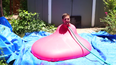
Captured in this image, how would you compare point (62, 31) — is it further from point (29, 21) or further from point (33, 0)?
point (33, 0)

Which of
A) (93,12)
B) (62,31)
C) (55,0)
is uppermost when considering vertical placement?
(55,0)

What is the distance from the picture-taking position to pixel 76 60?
266 centimetres

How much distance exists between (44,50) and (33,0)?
221 inches

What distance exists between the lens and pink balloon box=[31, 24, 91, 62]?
2.64 metres

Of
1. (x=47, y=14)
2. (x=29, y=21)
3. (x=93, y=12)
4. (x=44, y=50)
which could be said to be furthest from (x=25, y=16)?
(x=93, y=12)

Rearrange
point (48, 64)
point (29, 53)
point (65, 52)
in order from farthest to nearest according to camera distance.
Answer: point (29, 53) → point (65, 52) → point (48, 64)

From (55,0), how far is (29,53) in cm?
504

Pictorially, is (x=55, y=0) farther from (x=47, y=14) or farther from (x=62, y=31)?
(x=62, y=31)

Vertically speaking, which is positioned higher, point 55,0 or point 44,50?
point 55,0

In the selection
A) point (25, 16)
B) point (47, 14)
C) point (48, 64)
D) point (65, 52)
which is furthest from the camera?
point (47, 14)

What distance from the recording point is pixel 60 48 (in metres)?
2.72

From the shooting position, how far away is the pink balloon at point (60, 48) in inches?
104

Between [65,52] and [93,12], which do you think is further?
[93,12]

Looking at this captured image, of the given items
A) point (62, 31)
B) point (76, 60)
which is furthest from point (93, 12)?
point (76, 60)
